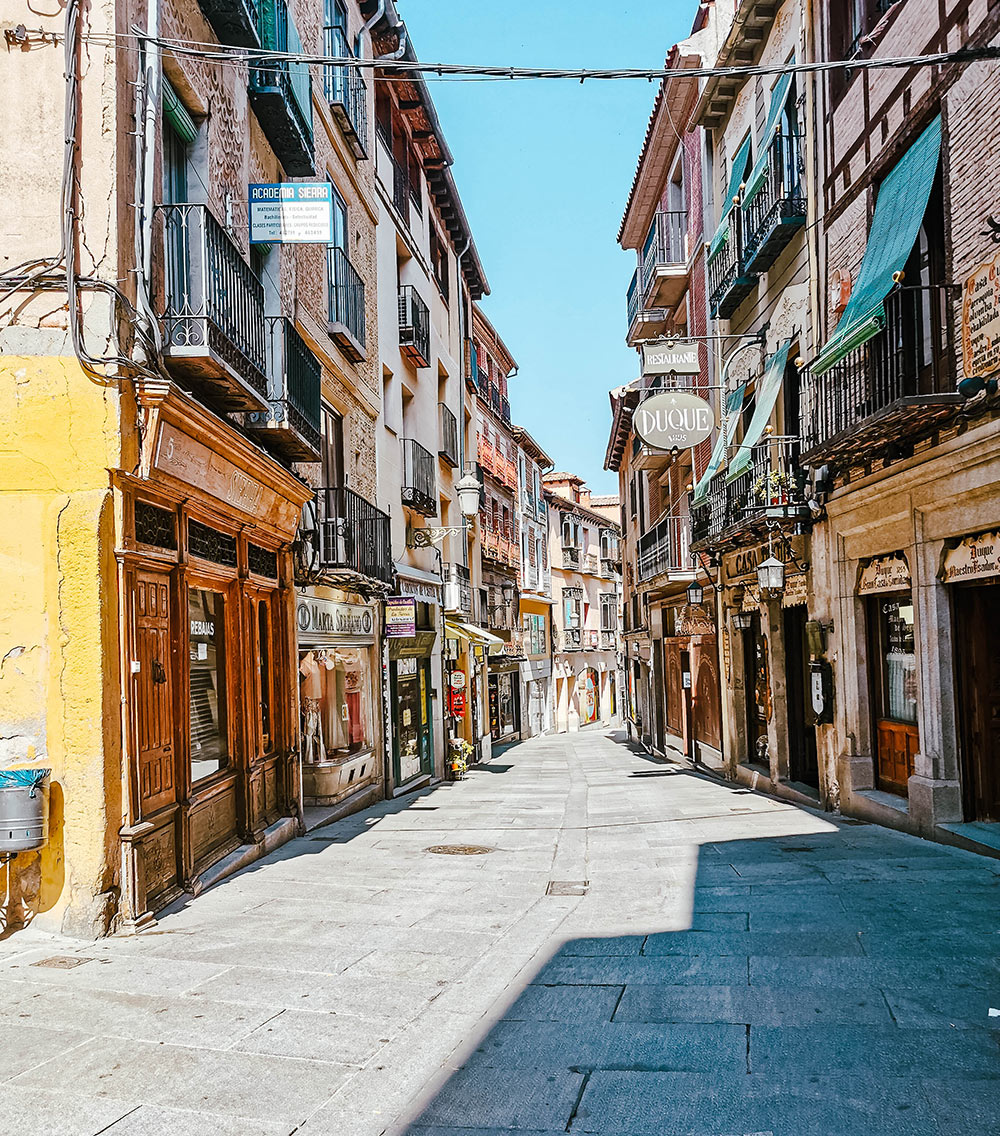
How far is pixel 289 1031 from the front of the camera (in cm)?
536

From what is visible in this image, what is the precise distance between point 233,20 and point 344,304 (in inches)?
239

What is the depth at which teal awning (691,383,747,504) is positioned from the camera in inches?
685

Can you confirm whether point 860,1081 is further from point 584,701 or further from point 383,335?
point 584,701

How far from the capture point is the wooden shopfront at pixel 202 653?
7.70m

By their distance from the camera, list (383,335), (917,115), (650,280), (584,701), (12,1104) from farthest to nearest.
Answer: (584,701)
(650,280)
(383,335)
(917,115)
(12,1104)

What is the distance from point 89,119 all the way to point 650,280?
60.8 ft

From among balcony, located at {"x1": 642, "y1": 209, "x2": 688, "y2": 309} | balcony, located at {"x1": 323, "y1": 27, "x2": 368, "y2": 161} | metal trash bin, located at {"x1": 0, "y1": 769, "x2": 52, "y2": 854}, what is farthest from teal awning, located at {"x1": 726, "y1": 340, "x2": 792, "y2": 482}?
metal trash bin, located at {"x1": 0, "y1": 769, "x2": 52, "y2": 854}

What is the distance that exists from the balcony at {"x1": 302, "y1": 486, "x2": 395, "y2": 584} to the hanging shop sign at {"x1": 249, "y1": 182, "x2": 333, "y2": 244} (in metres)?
3.79

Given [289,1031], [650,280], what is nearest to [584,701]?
[650,280]

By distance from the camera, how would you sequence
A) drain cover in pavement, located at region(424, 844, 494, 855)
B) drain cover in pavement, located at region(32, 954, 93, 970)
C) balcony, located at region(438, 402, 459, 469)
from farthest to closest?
balcony, located at region(438, 402, 459, 469) → drain cover in pavement, located at region(424, 844, 494, 855) → drain cover in pavement, located at region(32, 954, 93, 970)

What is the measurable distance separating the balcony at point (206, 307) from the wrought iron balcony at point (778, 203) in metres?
7.93

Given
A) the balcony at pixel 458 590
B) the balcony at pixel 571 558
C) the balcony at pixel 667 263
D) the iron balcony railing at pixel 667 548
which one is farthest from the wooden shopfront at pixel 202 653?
the balcony at pixel 571 558

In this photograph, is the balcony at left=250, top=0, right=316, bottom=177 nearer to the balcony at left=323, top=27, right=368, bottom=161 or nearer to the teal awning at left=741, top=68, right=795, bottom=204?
the balcony at left=323, top=27, right=368, bottom=161

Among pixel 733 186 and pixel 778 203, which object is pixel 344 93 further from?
pixel 778 203
